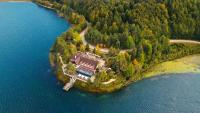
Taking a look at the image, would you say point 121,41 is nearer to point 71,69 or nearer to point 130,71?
point 130,71

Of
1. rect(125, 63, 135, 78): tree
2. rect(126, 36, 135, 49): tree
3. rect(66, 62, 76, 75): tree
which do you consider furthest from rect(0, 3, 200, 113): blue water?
rect(126, 36, 135, 49): tree

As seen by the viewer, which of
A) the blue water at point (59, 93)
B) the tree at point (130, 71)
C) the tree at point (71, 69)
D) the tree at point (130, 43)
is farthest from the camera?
the tree at point (130, 43)

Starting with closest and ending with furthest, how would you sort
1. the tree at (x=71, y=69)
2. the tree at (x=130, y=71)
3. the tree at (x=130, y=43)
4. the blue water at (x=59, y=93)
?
the blue water at (x=59, y=93) → the tree at (x=71, y=69) → the tree at (x=130, y=71) → the tree at (x=130, y=43)

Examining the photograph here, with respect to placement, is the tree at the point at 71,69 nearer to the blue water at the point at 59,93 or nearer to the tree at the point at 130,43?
the blue water at the point at 59,93

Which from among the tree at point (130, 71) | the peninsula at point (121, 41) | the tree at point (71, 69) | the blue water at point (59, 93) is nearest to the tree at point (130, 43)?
the peninsula at point (121, 41)

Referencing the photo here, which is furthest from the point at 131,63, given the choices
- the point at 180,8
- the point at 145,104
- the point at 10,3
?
the point at 10,3
